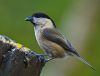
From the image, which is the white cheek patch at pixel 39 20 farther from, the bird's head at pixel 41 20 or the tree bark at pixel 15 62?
the tree bark at pixel 15 62

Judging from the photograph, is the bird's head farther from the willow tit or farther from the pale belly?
the pale belly

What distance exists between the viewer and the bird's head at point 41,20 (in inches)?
199

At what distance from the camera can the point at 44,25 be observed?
5195 millimetres

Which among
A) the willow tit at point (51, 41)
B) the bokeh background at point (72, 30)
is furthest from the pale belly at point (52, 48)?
the bokeh background at point (72, 30)

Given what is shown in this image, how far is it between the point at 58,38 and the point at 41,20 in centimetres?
28

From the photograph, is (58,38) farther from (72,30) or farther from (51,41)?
(72,30)

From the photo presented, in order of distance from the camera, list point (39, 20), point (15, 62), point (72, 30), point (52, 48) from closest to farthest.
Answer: point (15, 62), point (52, 48), point (39, 20), point (72, 30)

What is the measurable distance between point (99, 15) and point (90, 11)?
16 cm

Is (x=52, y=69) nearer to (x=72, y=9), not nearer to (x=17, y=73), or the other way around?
(x=72, y=9)

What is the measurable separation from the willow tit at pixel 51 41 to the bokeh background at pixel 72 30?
214cm

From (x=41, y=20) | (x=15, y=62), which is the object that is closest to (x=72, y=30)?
(x=41, y=20)

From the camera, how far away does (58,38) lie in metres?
5.00

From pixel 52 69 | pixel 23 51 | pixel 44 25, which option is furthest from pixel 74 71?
pixel 23 51

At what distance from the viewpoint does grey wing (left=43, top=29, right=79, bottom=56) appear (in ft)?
16.3
